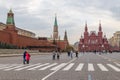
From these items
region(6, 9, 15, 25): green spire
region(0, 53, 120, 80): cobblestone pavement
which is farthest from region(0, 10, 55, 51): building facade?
region(0, 53, 120, 80): cobblestone pavement

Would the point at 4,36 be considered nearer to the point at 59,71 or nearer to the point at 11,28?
the point at 11,28

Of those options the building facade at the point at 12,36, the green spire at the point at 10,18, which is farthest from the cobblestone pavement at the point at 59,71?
the green spire at the point at 10,18

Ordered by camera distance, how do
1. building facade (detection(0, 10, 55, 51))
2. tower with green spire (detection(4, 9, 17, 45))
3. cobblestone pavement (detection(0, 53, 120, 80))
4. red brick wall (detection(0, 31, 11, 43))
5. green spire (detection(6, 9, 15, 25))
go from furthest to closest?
1. green spire (detection(6, 9, 15, 25))
2. tower with green spire (detection(4, 9, 17, 45))
3. building facade (detection(0, 10, 55, 51))
4. red brick wall (detection(0, 31, 11, 43))
5. cobblestone pavement (detection(0, 53, 120, 80))

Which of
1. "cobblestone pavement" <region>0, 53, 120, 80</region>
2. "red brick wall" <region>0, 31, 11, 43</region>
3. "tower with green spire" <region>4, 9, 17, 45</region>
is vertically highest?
"tower with green spire" <region>4, 9, 17, 45</region>

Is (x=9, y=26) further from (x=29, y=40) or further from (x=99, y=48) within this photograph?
(x=99, y=48)

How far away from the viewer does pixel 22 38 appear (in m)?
108

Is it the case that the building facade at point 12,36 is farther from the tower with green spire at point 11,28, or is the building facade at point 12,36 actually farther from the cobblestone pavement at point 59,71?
the cobblestone pavement at point 59,71

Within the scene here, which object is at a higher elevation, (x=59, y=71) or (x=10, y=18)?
(x=10, y=18)

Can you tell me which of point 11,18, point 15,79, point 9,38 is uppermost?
point 11,18

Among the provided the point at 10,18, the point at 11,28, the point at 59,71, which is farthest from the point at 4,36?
the point at 59,71

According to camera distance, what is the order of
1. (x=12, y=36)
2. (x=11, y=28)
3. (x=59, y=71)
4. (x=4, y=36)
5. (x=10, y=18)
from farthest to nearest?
(x=10, y=18) → (x=11, y=28) → (x=12, y=36) → (x=4, y=36) → (x=59, y=71)

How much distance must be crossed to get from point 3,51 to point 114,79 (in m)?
49.1

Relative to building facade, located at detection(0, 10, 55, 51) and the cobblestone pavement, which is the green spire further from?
the cobblestone pavement

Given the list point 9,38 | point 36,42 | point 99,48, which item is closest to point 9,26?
point 9,38
